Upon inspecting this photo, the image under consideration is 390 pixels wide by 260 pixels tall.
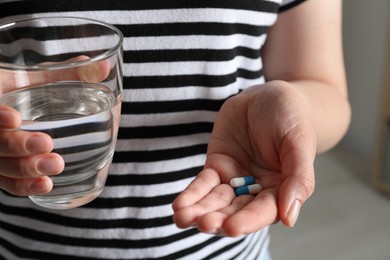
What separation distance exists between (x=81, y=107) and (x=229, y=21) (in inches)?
7.6

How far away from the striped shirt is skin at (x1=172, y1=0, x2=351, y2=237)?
0.05 meters

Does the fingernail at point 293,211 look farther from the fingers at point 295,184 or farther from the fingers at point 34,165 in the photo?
the fingers at point 34,165

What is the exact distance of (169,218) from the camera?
0.55 meters

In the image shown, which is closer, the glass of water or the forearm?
the glass of water

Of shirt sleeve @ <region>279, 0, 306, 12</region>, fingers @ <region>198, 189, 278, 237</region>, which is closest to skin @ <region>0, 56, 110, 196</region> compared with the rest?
fingers @ <region>198, 189, 278, 237</region>

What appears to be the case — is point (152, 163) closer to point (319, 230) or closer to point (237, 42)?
point (237, 42)

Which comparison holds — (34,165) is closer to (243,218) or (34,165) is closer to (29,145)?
(29,145)

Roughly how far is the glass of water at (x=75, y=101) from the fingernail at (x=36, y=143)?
0.01 metres

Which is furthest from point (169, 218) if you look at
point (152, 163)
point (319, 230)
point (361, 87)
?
point (361, 87)

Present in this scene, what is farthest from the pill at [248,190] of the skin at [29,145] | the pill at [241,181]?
the skin at [29,145]

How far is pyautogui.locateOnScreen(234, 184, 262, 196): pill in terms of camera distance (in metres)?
0.41

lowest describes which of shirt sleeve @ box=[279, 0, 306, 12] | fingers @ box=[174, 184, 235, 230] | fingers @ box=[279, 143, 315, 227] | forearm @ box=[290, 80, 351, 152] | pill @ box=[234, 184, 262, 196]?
forearm @ box=[290, 80, 351, 152]

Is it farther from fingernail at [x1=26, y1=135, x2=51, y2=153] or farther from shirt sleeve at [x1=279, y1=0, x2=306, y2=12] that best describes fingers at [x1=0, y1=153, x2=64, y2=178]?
shirt sleeve at [x1=279, y1=0, x2=306, y2=12]

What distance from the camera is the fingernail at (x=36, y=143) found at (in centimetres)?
35
